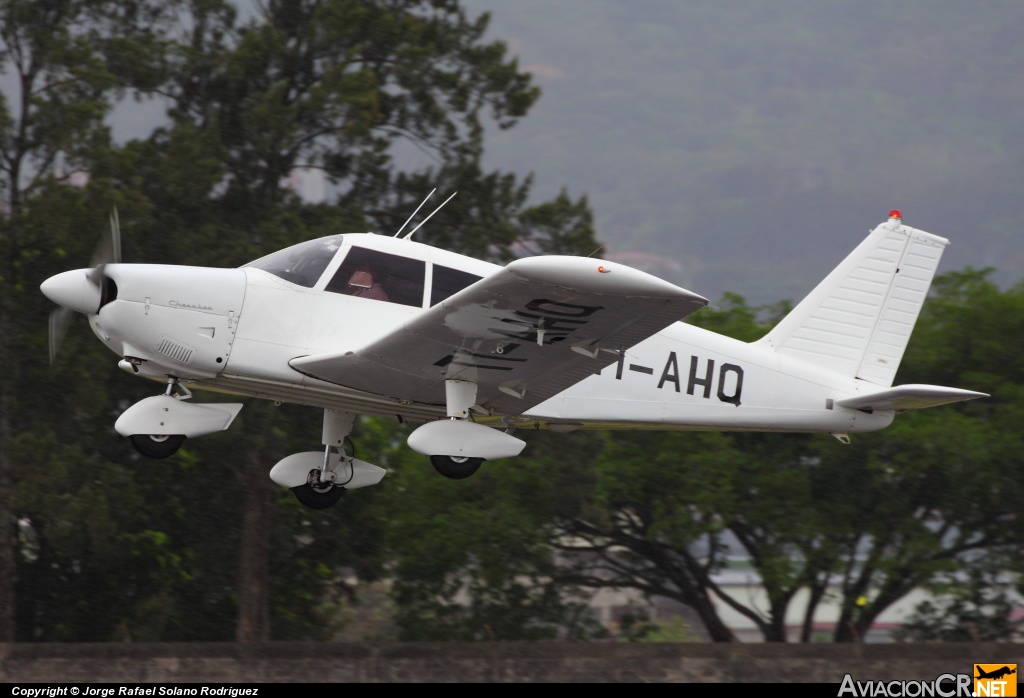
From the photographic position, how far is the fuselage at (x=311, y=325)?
8250mm

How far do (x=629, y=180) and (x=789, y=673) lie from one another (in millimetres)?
109906

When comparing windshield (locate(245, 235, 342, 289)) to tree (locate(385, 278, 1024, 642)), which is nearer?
windshield (locate(245, 235, 342, 289))

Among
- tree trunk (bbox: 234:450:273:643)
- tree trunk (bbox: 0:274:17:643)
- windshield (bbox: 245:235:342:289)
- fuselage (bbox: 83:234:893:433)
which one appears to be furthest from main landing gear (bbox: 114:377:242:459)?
tree trunk (bbox: 234:450:273:643)

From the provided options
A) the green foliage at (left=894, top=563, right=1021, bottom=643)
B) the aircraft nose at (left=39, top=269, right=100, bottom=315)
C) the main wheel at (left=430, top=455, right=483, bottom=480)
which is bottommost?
the green foliage at (left=894, top=563, right=1021, bottom=643)

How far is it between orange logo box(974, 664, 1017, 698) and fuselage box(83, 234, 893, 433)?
3.36 m

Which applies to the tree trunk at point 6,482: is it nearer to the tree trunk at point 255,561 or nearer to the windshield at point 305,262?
the tree trunk at point 255,561

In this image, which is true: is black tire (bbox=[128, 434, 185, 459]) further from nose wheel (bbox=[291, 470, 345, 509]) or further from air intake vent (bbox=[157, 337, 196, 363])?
nose wheel (bbox=[291, 470, 345, 509])

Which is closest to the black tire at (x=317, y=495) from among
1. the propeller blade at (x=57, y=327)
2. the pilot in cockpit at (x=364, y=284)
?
the pilot in cockpit at (x=364, y=284)

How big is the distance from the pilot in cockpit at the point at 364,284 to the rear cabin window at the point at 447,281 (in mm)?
442

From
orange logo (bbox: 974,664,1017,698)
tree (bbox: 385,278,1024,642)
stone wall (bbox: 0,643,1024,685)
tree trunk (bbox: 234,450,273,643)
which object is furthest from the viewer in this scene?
tree (bbox: 385,278,1024,642)

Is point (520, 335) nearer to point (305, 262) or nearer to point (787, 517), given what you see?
point (305, 262)

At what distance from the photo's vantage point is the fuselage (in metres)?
8.25

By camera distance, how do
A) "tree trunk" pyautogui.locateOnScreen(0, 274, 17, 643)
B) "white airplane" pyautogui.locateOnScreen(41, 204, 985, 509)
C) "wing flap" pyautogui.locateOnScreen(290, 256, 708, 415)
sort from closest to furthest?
"wing flap" pyautogui.locateOnScreen(290, 256, 708, 415), "white airplane" pyautogui.locateOnScreen(41, 204, 985, 509), "tree trunk" pyautogui.locateOnScreen(0, 274, 17, 643)

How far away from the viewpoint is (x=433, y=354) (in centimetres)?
834
